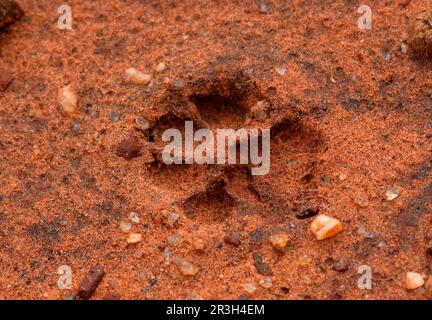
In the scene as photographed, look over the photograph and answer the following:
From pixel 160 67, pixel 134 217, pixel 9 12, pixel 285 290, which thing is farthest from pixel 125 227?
pixel 9 12

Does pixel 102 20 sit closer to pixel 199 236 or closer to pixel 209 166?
pixel 209 166

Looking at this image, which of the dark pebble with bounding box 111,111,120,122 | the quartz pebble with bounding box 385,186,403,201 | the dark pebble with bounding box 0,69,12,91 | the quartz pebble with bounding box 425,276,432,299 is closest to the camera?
the quartz pebble with bounding box 425,276,432,299

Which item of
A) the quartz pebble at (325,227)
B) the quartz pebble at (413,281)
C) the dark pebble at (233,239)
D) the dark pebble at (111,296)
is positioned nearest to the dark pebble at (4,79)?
the dark pebble at (111,296)

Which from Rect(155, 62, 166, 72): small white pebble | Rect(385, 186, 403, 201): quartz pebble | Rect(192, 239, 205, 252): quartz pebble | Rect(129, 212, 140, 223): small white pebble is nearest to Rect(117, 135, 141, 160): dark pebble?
Rect(129, 212, 140, 223): small white pebble

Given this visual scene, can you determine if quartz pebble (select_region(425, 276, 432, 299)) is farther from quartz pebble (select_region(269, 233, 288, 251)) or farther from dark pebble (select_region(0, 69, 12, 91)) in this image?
dark pebble (select_region(0, 69, 12, 91))
